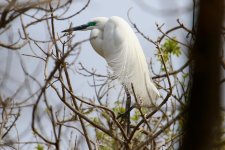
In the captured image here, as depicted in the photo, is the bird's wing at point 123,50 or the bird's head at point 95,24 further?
the bird's head at point 95,24

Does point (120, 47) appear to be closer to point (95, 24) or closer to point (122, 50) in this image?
point (122, 50)

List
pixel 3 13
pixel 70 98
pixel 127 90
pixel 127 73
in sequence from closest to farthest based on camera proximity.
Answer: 1. pixel 3 13
2. pixel 70 98
3. pixel 127 90
4. pixel 127 73

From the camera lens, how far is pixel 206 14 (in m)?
0.50

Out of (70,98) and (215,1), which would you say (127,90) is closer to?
(70,98)

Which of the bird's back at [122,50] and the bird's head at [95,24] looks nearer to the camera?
the bird's back at [122,50]

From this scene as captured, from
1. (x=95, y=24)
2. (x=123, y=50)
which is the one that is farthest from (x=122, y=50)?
(x=95, y=24)

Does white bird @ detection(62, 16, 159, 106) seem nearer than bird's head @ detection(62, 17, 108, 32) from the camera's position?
Yes

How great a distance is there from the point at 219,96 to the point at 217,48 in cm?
5

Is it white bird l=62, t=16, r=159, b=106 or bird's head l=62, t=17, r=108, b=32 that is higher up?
bird's head l=62, t=17, r=108, b=32

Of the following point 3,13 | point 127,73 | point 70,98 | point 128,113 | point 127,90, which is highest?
point 127,73

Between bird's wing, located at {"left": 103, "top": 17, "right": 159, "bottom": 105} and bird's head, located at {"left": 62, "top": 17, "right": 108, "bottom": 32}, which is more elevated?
bird's head, located at {"left": 62, "top": 17, "right": 108, "bottom": 32}

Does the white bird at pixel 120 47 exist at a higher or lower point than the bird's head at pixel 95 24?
lower

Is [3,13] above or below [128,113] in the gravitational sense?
below

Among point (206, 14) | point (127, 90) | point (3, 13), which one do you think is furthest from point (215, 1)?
point (127, 90)
